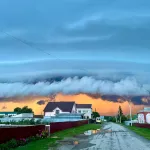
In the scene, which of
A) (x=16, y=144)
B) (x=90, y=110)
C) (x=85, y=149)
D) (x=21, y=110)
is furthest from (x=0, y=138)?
(x=90, y=110)

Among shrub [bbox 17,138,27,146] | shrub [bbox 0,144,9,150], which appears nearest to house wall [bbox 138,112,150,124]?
shrub [bbox 17,138,27,146]

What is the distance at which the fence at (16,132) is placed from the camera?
22.1 metres

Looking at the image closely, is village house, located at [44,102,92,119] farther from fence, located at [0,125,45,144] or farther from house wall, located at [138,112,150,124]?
fence, located at [0,125,45,144]

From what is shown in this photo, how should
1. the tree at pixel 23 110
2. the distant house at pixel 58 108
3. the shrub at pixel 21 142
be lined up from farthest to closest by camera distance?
the tree at pixel 23 110
the distant house at pixel 58 108
the shrub at pixel 21 142

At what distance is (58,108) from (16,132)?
107 meters

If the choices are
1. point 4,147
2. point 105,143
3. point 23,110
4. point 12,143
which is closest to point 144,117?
point 23,110

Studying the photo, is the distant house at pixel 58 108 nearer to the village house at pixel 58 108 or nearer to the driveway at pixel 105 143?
the village house at pixel 58 108

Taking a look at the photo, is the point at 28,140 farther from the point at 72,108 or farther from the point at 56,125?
the point at 72,108

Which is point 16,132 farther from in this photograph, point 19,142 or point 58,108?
point 58,108

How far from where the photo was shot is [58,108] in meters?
132

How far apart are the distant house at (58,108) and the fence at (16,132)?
322 feet

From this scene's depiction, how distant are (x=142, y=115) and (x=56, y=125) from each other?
229 feet

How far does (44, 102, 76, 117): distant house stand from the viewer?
13088 cm

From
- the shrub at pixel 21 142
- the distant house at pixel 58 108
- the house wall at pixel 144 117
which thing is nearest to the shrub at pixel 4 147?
the shrub at pixel 21 142
